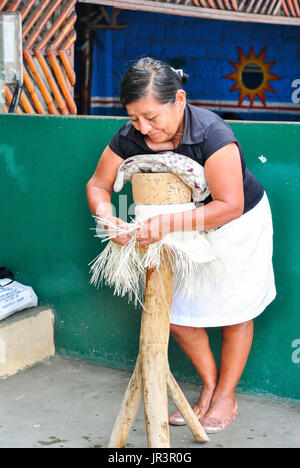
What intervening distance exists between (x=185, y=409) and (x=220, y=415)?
41cm

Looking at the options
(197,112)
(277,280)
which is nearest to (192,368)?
(277,280)

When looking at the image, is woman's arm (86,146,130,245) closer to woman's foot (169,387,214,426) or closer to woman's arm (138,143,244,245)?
woman's arm (138,143,244,245)

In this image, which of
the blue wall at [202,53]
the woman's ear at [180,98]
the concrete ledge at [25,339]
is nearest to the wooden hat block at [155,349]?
the woman's ear at [180,98]

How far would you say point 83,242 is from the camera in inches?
149

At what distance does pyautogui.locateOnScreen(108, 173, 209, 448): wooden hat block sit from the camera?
8.55ft

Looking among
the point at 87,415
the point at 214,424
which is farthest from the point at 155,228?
the point at 87,415

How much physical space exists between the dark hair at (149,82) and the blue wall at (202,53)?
6.66m

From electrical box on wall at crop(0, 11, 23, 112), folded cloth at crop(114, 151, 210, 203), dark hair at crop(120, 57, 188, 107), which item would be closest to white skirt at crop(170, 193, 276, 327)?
folded cloth at crop(114, 151, 210, 203)

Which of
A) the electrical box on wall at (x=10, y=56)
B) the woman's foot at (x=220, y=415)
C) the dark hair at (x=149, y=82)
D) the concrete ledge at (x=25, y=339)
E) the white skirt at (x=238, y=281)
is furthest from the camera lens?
the electrical box on wall at (x=10, y=56)

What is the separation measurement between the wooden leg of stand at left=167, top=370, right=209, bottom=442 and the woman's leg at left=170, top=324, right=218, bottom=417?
0.28 metres

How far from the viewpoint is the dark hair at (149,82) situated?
2463 millimetres

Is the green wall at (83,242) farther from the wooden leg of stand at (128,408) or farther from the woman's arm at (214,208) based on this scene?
the wooden leg of stand at (128,408)

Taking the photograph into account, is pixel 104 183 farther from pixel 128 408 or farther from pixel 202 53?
pixel 202 53
